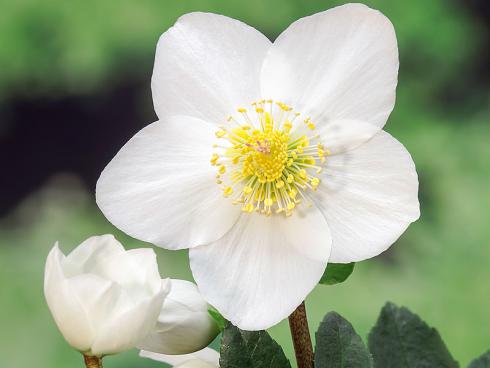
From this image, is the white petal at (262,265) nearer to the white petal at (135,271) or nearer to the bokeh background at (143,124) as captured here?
the white petal at (135,271)

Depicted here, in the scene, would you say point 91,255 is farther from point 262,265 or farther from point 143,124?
point 143,124

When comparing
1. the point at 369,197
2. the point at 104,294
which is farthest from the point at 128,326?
the point at 369,197

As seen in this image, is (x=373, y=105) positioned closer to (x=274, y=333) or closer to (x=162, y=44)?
(x=162, y=44)

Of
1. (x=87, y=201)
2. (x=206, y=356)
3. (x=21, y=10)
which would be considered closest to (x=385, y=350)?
(x=206, y=356)

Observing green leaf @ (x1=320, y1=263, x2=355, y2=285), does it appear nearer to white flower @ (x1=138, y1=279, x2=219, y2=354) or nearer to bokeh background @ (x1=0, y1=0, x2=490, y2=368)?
white flower @ (x1=138, y1=279, x2=219, y2=354)

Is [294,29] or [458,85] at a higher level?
[294,29]

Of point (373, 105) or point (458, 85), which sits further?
point (458, 85)

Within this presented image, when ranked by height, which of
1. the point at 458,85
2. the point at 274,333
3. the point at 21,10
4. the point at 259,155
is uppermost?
the point at 259,155
